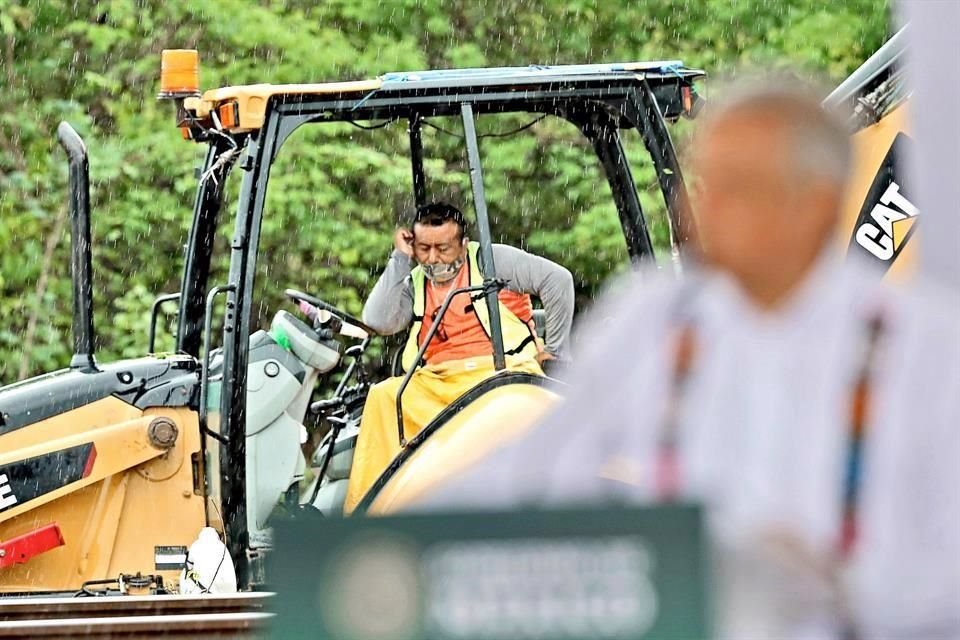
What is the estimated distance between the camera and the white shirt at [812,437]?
1876 mm

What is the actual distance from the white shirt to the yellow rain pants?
353cm

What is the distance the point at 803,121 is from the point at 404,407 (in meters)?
3.71

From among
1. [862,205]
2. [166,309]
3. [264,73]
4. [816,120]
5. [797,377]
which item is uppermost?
[264,73]

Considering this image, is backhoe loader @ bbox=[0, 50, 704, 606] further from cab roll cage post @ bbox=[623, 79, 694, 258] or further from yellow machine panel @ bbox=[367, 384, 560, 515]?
yellow machine panel @ bbox=[367, 384, 560, 515]

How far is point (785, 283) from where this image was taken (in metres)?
1.96

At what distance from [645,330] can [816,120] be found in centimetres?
29

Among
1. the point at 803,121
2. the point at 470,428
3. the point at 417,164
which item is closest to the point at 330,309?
the point at 417,164

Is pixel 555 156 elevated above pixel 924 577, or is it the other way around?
pixel 555 156

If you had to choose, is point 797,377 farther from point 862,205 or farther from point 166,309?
point 166,309

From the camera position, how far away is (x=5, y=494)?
640cm

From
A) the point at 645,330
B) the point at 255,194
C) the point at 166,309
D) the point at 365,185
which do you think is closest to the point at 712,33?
the point at 365,185

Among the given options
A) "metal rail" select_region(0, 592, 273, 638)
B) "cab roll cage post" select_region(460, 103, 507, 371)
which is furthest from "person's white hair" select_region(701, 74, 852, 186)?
"cab roll cage post" select_region(460, 103, 507, 371)

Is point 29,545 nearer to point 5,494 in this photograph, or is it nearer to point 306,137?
point 5,494

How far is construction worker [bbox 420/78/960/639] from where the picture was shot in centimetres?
188
